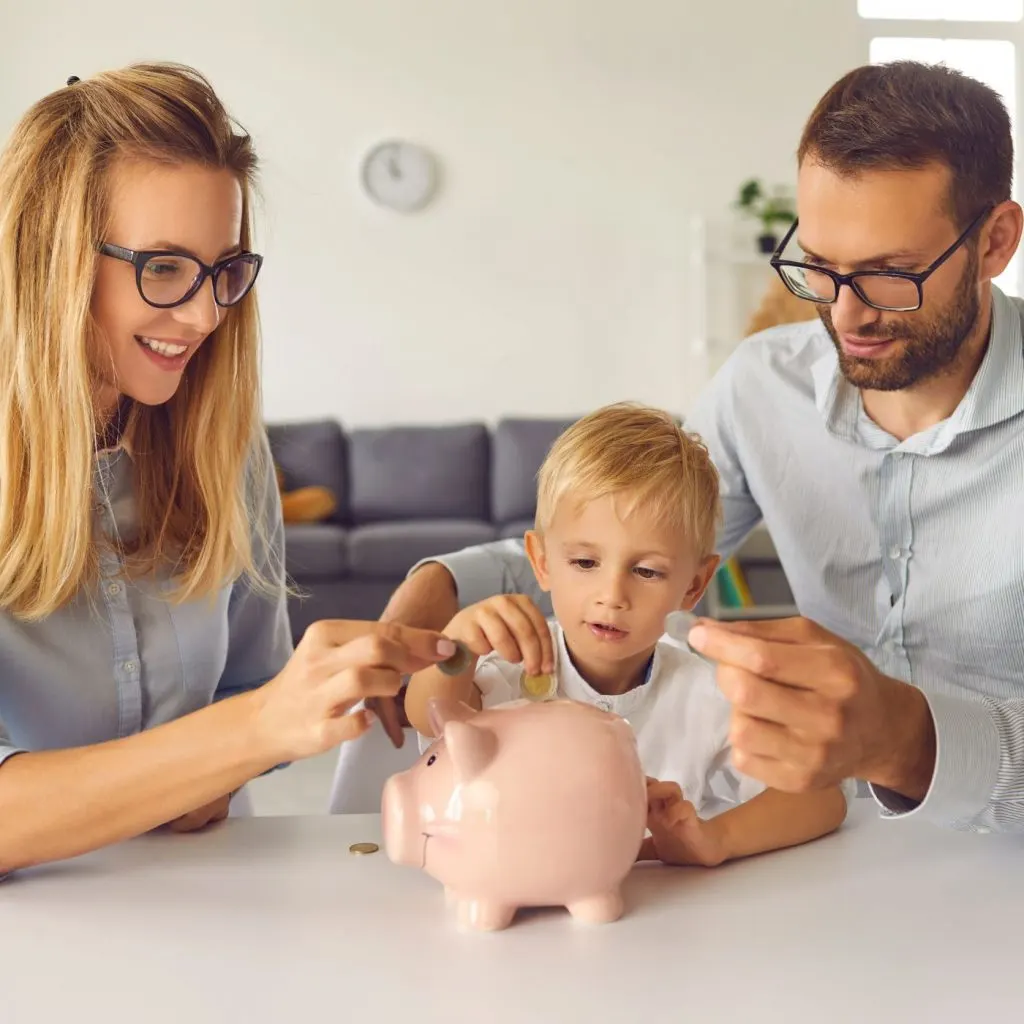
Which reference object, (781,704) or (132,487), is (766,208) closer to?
(132,487)

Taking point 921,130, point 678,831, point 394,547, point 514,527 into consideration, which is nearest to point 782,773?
point 678,831

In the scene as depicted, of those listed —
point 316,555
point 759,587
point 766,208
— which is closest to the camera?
point 316,555

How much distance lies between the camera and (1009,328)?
1.62 m

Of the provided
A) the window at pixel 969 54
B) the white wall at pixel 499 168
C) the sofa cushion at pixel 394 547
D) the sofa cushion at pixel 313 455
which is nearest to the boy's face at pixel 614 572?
the sofa cushion at pixel 394 547

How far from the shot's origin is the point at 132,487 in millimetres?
1358

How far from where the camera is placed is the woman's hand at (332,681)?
0.93 meters

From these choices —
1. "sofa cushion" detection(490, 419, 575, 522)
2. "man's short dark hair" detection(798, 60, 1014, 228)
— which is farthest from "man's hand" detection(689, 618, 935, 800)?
"sofa cushion" detection(490, 419, 575, 522)

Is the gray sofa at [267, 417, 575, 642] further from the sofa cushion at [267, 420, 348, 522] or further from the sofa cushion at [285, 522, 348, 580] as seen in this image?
the sofa cushion at [285, 522, 348, 580]

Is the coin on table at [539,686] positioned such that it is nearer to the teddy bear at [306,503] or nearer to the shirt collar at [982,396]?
the shirt collar at [982,396]

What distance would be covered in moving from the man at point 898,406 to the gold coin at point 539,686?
1.07 feet

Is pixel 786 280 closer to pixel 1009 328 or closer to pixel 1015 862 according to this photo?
pixel 1009 328

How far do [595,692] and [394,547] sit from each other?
3.65m

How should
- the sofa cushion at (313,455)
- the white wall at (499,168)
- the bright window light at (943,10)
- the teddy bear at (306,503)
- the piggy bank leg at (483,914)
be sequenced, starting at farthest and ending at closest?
the bright window light at (943,10)
the white wall at (499,168)
the sofa cushion at (313,455)
the teddy bear at (306,503)
the piggy bank leg at (483,914)

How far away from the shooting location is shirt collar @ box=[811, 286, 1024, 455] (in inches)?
61.1
